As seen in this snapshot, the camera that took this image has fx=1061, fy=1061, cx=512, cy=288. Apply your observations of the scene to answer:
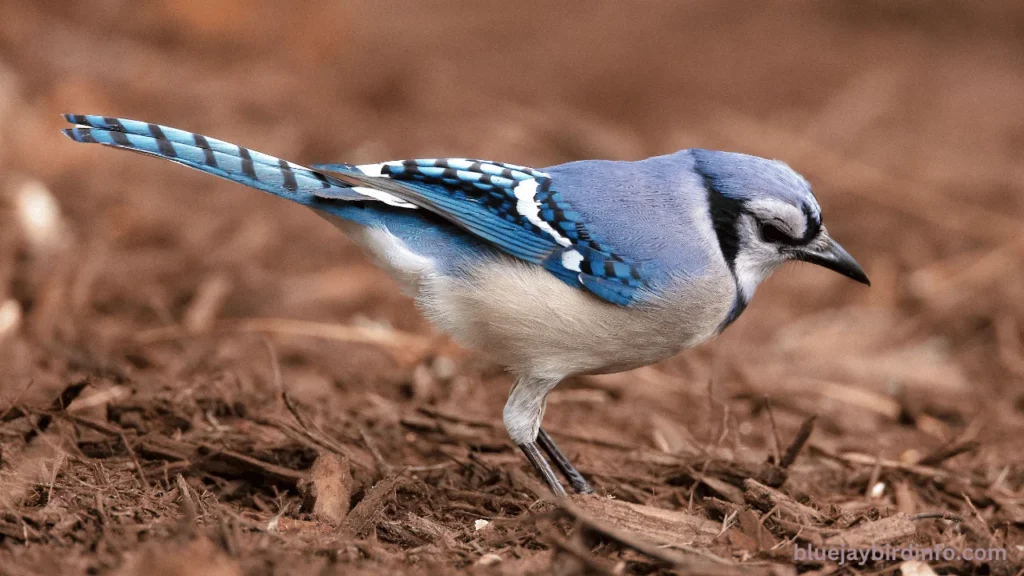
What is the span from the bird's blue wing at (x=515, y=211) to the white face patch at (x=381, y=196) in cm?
2

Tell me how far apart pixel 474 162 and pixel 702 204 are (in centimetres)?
89

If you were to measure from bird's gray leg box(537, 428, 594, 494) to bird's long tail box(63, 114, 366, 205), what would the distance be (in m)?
1.23

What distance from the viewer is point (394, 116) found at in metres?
8.73

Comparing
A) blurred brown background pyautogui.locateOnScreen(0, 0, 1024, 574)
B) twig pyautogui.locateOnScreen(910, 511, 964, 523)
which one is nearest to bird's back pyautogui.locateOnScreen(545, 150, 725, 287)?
blurred brown background pyautogui.locateOnScreen(0, 0, 1024, 574)

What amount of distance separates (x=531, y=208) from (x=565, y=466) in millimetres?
1033

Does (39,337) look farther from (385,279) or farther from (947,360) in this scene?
(947,360)

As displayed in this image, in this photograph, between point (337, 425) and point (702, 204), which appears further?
point (337, 425)

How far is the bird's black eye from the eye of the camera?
Result: 3.94 metres

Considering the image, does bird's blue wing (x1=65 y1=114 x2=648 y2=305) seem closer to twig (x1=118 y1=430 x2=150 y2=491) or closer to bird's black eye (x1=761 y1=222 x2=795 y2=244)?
bird's black eye (x1=761 y1=222 x2=795 y2=244)

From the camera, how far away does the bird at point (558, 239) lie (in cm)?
381

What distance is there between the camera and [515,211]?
3963 millimetres

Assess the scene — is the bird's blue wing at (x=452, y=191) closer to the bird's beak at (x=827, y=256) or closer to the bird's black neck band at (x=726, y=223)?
the bird's black neck band at (x=726, y=223)

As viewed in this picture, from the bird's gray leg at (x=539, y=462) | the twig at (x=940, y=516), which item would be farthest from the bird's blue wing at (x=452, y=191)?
the twig at (x=940, y=516)

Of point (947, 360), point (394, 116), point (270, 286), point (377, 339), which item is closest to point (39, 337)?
point (270, 286)
